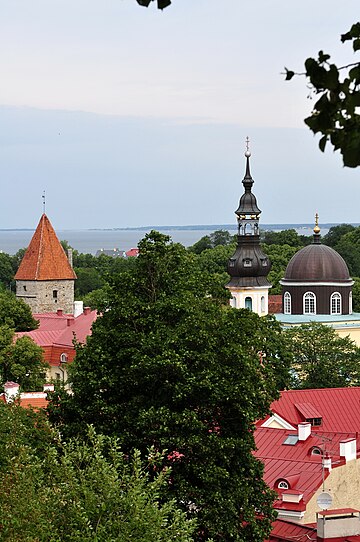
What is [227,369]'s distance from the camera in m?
22.4

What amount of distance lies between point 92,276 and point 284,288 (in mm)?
50166

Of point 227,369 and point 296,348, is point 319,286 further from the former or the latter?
point 227,369

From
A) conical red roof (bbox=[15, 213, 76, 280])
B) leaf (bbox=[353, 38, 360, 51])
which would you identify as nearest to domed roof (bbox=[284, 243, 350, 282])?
conical red roof (bbox=[15, 213, 76, 280])

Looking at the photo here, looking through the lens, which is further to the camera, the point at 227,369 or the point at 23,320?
the point at 23,320

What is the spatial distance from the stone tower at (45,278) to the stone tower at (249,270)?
14.0 metres

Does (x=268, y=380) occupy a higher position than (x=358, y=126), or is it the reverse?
(x=358, y=126)

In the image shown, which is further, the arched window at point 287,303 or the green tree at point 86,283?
the green tree at point 86,283

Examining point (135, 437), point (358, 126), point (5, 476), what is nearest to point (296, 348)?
point (135, 437)

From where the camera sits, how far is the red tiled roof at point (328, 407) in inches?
1412

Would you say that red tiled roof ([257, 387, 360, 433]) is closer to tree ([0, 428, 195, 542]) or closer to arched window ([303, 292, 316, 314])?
tree ([0, 428, 195, 542])

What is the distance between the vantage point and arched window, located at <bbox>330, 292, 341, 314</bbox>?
6894 centimetres

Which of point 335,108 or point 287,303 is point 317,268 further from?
point 335,108

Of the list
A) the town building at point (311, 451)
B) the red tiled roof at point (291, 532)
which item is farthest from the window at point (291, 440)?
the red tiled roof at point (291, 532)

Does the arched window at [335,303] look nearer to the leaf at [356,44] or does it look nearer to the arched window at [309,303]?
the arched window at [309,303]
